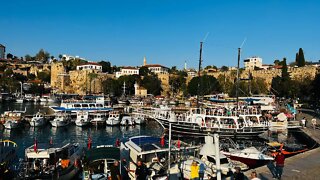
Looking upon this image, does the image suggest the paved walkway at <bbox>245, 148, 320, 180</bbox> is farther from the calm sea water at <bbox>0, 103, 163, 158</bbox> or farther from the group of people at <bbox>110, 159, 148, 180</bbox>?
the calm sea water at <bbox>0, 103, 163, 158</bbox>

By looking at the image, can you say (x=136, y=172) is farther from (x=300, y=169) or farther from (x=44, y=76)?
(x=44, y=76)

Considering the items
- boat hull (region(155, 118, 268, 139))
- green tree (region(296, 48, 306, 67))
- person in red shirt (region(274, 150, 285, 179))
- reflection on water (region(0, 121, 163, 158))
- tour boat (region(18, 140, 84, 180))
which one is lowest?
reflection on water (region(0, 121, 163, 158))

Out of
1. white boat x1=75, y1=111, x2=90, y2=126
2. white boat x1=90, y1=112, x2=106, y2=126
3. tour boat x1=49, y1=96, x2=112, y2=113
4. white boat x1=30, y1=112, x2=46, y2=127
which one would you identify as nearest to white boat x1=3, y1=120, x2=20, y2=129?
white boat x1=30, y1=112, x2=46, y2=127

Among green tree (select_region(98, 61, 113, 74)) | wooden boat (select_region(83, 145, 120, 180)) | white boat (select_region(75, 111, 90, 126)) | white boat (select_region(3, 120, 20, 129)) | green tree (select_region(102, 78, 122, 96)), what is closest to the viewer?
wooden boat (select_region(83, 145, 120, 180))

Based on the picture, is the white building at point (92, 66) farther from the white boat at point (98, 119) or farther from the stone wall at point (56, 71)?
the white boat at point (98, 119)

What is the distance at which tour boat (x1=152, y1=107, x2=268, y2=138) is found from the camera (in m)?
29.3

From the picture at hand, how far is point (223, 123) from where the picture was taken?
3000cm

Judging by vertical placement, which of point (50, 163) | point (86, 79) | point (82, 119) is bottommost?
point (82, 119)

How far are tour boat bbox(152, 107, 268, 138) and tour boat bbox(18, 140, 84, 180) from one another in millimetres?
14846

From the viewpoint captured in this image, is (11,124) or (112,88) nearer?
(11,124)

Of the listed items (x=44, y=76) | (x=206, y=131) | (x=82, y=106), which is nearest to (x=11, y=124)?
(x=82, y=106)

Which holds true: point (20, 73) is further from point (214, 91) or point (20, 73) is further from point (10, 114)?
point (10, 114)

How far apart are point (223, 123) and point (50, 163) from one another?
747 inches

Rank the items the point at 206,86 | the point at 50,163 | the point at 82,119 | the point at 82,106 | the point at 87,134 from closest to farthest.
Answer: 1. the point at 50,163
2. the point at 87,134
3. the point at 82,119
4. the point at 82,106
5. the point at 206,86
